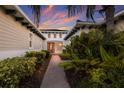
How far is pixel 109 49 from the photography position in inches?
309

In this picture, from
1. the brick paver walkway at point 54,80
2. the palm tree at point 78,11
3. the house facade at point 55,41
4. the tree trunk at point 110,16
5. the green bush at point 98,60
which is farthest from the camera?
the house facade at point 55,41

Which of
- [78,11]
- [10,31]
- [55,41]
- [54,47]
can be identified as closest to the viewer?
[78,11]

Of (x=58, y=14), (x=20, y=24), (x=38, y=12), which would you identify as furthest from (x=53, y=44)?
(x=38, y=12)

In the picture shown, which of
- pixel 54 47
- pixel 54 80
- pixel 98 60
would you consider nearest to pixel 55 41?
pixel 54 47

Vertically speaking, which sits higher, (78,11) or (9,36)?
(78,11)

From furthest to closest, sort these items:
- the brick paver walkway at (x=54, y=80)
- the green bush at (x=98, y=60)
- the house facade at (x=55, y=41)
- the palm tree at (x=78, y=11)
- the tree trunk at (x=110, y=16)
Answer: the house facade at (x=55, y=41)
the tree trunk at (x=110, y=16)
the palm tree at (x=78, y=11)
the brick paver walkway at (x=54, y=80)
the green bush at (x=98, y=60)

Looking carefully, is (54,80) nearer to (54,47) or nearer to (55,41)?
(55,41)

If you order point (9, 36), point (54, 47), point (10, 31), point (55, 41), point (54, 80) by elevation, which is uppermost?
point (55, 41)

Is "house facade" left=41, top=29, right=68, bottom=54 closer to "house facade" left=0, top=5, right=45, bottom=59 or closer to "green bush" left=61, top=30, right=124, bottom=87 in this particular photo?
"house facade" left=0, top=5, right=45, bottom=59

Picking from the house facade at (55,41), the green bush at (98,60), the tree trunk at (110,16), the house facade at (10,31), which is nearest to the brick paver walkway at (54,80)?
the green bush at (98,60)

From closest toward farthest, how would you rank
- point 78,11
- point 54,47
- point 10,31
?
1. point 78,11
2. point 10,31
3. point 54,47

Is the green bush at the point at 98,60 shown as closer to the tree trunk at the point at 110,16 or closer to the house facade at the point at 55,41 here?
the tree trunk at the point at 110,16

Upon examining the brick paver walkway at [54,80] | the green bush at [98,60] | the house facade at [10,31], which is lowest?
the brick paver walkway at [54,80]
